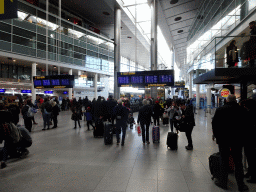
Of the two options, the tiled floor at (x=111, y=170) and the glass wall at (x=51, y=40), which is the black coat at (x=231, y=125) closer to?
the tiled floor at (x=111, y=170)

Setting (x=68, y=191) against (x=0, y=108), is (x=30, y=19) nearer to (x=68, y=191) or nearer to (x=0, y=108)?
(x=0, y=108)

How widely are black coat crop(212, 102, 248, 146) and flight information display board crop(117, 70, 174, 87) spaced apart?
7969mm

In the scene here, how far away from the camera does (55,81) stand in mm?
13938

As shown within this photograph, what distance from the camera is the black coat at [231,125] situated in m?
3.46

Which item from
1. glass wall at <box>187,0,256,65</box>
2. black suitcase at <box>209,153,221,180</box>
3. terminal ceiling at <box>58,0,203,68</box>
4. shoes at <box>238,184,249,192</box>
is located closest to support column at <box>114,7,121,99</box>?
terminal ceiling at <box>58,0,203,68</box>

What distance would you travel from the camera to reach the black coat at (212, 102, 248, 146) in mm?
3457

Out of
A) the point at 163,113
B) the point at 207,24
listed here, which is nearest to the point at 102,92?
the point at 207,24

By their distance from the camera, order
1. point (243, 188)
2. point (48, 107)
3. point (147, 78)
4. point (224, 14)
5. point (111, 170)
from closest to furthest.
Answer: point (243, 188)
point (111, 170)
point (48, 107)
point (147, 78)
point (224, 14)

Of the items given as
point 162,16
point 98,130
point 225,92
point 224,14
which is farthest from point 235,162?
point 162,16

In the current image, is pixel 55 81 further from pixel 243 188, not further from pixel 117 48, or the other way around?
pixel 243 188

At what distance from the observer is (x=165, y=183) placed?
378cm

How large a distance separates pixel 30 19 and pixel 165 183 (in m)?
26.6

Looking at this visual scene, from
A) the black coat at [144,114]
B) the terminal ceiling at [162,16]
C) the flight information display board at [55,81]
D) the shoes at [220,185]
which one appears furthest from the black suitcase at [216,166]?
the terminal ceiling at [162,16]

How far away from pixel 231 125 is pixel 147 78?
861 centimetres
